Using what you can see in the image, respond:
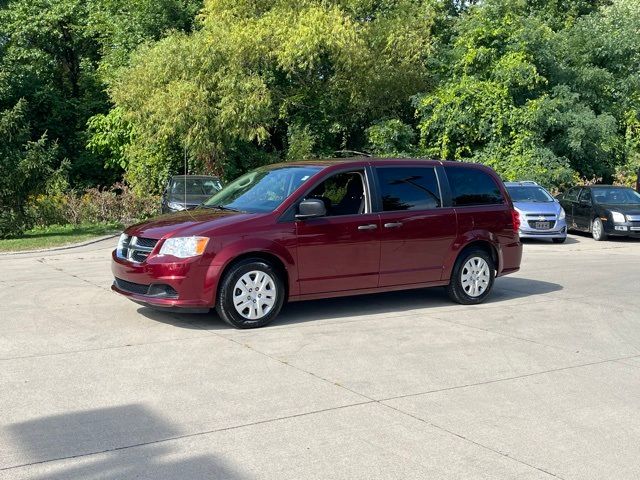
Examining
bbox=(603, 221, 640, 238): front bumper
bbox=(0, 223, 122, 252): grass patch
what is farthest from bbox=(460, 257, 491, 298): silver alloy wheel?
bbox=(603, 221, 640, 238): front bumper

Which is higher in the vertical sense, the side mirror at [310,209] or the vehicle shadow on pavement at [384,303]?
the side mirror at [310,209]

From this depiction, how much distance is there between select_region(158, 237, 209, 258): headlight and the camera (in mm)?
7785

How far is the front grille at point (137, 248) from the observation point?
8.02 meters

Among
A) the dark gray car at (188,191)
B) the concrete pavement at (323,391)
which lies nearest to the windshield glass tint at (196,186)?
the dark gray car at (188,191)

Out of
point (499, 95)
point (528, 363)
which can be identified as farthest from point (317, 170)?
point (499, 95)

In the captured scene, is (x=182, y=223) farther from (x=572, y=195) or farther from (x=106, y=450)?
(x=572, y=195)

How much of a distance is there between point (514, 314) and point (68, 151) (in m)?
28.8

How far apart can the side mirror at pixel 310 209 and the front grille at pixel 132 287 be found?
6.05 feet

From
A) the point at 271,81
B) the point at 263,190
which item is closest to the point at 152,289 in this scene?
the point at 263,190

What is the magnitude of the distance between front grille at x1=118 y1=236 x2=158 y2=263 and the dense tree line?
1595 centimetres

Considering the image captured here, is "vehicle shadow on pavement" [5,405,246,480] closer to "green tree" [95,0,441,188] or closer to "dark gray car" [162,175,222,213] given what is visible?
"dark gray car" [162,175,222,213]

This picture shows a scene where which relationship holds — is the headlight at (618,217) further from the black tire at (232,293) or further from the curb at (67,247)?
the black tire at (232,293)

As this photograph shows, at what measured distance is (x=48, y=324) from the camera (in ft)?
26.6

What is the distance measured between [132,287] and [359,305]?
300 centimetres
